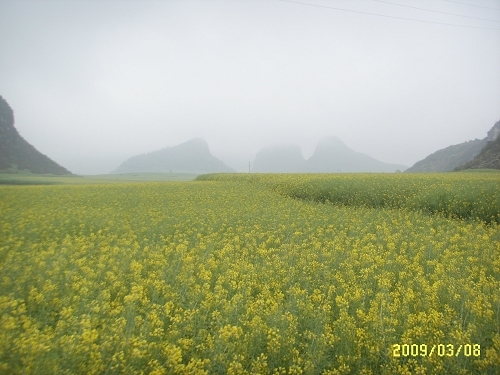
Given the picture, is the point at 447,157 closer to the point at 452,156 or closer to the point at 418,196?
the point at 452,156

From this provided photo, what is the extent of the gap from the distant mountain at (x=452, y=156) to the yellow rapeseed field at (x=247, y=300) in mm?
110166

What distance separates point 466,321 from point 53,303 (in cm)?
574

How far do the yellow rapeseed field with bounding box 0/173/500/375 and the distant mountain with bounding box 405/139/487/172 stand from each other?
114 m

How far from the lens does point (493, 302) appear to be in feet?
13.5

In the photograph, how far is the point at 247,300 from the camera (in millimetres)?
4156

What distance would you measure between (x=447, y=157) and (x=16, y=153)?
5674 inches

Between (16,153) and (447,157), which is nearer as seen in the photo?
(16,153)
